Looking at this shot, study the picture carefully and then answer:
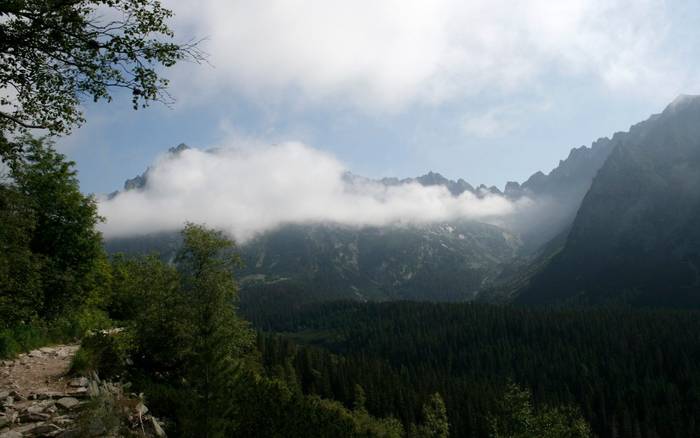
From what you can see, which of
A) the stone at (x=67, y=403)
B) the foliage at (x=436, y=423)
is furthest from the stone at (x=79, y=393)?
the foliage at (x=436, y=423)

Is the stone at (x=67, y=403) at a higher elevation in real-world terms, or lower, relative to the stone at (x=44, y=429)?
higher

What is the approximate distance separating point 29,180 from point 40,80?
25.6 m

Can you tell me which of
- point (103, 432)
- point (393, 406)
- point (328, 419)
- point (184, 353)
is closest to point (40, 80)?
point (103, 432)

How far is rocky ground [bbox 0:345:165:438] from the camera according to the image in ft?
61.3

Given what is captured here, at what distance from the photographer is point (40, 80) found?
586 inches

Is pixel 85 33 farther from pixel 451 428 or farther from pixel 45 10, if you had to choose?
pixel 451 428

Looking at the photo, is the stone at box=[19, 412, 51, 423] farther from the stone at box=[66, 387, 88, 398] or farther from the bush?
the bush

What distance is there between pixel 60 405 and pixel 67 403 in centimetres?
26

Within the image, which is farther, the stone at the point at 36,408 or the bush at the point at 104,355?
the bush at the point at 104,355

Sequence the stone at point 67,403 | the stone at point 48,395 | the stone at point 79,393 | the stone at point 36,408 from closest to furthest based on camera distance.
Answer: the stone at point 36,408 → the stone at point 67,403 → the stone at point 48,395 → the stone at point 79,393

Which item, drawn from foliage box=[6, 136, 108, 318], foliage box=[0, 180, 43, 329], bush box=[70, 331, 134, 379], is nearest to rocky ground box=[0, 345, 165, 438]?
bush box=[70, 331, 134, 379]

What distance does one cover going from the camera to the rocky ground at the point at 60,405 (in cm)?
1867

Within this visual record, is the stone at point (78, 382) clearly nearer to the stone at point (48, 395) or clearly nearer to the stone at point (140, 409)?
the stone at point (48, 395)

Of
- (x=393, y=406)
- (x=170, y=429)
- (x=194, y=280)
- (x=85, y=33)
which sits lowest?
(x=393, y=406)
